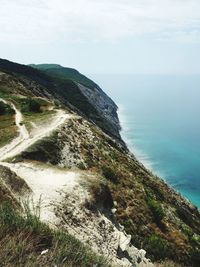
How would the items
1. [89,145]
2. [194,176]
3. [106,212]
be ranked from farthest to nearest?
1. [194,176]
2. [89,145]
3. [106,212]

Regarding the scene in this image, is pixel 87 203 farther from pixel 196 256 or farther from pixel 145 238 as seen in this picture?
pixel 196 256

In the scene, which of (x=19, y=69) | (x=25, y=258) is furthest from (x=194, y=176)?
(x=25, y=258)

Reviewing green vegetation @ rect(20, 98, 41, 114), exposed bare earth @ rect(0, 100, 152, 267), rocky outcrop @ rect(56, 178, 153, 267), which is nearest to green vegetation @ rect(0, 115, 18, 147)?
green vegetation @ rect(20, 98, 41, 114)

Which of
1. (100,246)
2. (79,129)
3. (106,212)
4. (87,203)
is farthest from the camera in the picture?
(79,129)

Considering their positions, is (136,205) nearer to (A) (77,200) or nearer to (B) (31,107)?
(A) (77,200)

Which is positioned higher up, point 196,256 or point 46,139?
point 46,139

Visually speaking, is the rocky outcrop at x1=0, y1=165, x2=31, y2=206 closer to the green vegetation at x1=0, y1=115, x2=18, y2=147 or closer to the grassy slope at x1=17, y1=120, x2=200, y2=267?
the grassy slope at x1=17, y1=120, x2=200, y2=267

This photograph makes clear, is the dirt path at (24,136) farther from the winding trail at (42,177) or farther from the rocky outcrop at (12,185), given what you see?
the rocky outcrop at (12,185)

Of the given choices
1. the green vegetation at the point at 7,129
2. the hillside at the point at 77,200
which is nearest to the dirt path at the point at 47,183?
the hillside at the point at 77,200

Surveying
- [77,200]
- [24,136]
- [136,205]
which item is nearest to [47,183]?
[77,200]
